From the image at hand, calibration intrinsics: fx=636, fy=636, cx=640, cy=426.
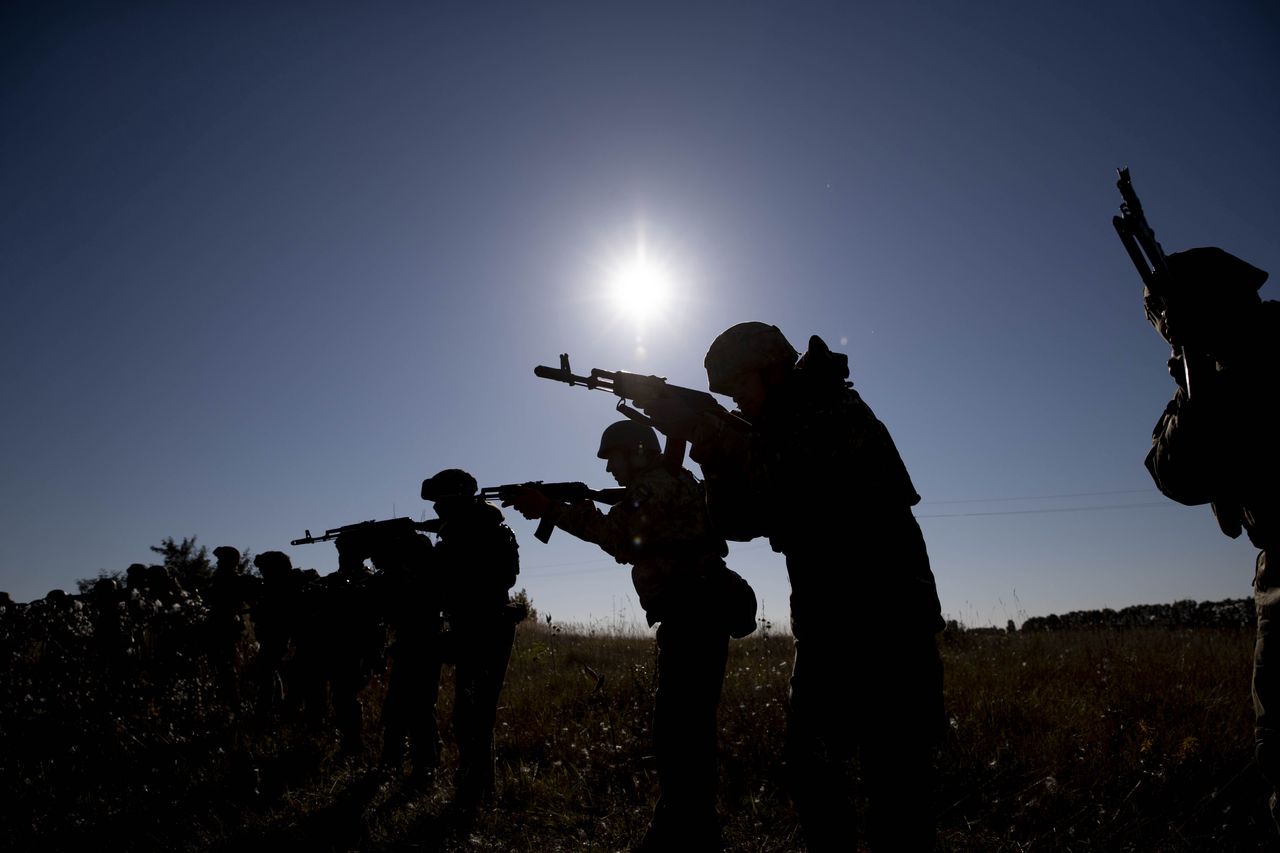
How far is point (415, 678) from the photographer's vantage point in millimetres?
5465

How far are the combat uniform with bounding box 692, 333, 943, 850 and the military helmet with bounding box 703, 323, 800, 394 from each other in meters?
0.20

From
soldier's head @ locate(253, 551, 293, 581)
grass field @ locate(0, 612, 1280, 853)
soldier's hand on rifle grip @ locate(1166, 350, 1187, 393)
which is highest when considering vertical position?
soldier's hand on rifle grip @ locate(1166, 350, 1187, 393)

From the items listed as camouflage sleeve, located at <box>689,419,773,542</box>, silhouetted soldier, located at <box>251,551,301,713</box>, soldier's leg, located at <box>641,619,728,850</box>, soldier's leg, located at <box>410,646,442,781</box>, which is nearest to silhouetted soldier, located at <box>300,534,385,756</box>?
silhouetted soldier, located at <box>251,551,301,713</box>

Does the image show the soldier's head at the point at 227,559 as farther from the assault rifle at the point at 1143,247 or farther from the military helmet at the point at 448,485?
the assault rifle at the point at 1143,247

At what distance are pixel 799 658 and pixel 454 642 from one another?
129 inches

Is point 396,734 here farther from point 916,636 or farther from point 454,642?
point 916,636

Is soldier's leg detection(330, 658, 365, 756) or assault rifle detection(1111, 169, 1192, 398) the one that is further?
soldier's leg detection(330, 658, 365, 756)

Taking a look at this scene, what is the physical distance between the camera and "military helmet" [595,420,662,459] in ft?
14.8

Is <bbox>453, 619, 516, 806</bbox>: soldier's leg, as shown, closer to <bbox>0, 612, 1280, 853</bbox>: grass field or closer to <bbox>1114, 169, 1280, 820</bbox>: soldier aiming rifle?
<bbox>0, 612, 1280, 853</bbox>: grass field

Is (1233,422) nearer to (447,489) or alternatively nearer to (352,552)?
(447,489)

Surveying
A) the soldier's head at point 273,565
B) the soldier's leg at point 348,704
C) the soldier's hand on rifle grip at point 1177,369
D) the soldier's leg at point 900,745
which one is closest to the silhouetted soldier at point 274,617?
the soldier's head at point 273,565

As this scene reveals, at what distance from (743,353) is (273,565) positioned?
8020 millimetres

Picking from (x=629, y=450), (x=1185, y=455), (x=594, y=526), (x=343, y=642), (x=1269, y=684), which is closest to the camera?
(x=1269, y=684)

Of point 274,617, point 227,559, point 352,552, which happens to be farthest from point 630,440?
point 227,559
